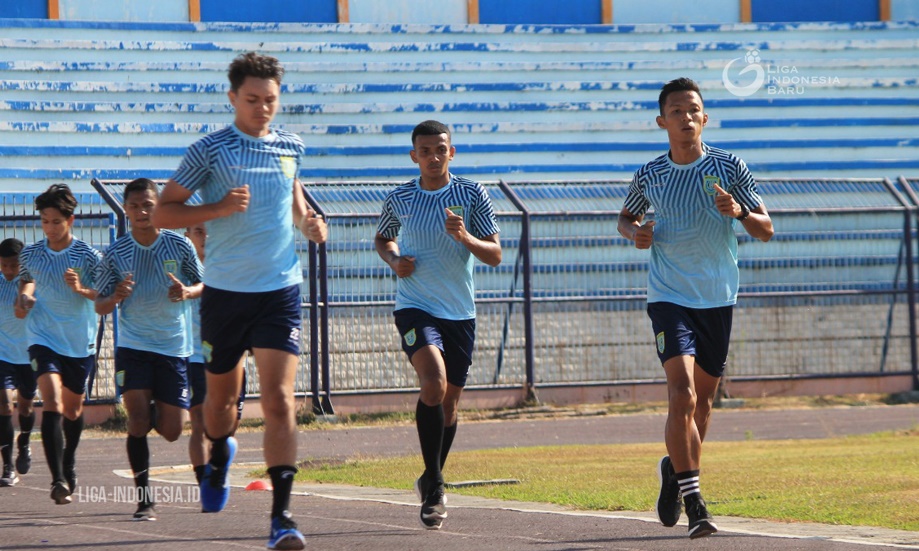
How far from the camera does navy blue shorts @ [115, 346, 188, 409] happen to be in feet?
28.4

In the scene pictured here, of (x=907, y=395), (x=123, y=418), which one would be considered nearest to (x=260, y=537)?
(x=123, y=418)


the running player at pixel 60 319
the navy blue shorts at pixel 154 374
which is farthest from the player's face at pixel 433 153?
the running player at pixel 60 319

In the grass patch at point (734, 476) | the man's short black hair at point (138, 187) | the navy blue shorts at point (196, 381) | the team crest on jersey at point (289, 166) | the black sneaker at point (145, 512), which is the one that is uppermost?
the man's short black hair at point (138, 187)

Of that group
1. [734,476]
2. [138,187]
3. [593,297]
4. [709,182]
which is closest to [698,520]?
[709,182]

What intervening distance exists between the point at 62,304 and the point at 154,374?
1.48 metres

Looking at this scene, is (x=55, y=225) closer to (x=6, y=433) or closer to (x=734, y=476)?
(x=6, y=433)

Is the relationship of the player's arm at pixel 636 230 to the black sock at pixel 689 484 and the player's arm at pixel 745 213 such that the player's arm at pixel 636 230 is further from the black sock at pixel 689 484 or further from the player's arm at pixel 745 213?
the black sock at pixel 689 484

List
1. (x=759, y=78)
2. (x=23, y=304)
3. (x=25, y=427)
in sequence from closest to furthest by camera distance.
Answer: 1. (x=23, y=304)
2. (x=25, y=427)
3. (x=759, y=78)

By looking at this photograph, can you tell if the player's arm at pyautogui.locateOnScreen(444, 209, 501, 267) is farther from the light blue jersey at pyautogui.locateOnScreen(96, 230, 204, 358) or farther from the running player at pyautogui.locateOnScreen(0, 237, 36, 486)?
the running player at pyautogui.locateOnScreen(0, 237, 36, 486)

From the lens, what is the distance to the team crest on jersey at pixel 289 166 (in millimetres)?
6543

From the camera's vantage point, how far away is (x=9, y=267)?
38.5ft

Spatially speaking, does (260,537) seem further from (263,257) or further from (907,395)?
(907,395)

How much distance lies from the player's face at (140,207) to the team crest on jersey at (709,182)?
3.38m

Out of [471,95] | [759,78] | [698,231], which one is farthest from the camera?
[759,78]
